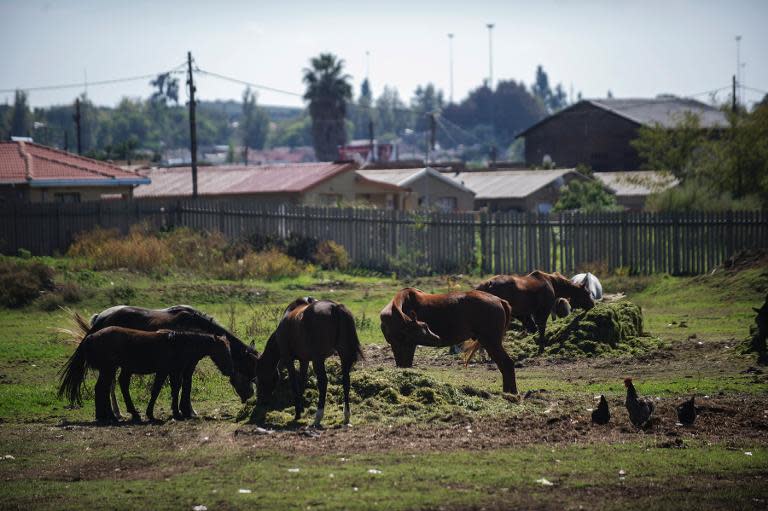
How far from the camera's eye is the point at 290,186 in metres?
49.5

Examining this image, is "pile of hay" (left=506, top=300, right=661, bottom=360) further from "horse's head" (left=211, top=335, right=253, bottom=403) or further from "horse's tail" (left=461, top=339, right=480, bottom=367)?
"horse's head" (left=211, top=335, right=253, bottom=403)

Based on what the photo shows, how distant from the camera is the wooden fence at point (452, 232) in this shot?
1257 inches

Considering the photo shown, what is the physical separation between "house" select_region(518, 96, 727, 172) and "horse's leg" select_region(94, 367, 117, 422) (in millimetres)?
64385

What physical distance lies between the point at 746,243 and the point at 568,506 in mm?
23235

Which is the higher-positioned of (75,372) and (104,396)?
(75,372)

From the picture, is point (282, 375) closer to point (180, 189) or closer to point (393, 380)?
point (393, 380)

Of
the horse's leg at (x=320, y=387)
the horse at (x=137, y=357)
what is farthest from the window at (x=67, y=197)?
the horse's leg at (x=320, y=387)

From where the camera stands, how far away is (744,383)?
1633 cm

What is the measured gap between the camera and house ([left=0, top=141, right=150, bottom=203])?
1694 inches

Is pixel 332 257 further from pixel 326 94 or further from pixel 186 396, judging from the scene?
pixel 326 94

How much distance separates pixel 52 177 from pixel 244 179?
41.3 feet

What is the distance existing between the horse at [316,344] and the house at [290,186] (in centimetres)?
3213

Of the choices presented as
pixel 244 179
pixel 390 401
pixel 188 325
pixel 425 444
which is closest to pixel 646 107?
pixel 244 179

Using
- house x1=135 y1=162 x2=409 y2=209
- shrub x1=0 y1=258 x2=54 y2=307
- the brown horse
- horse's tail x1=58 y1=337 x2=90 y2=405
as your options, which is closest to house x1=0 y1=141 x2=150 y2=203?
house x1=135 y1=162 x2=409 y2=209
